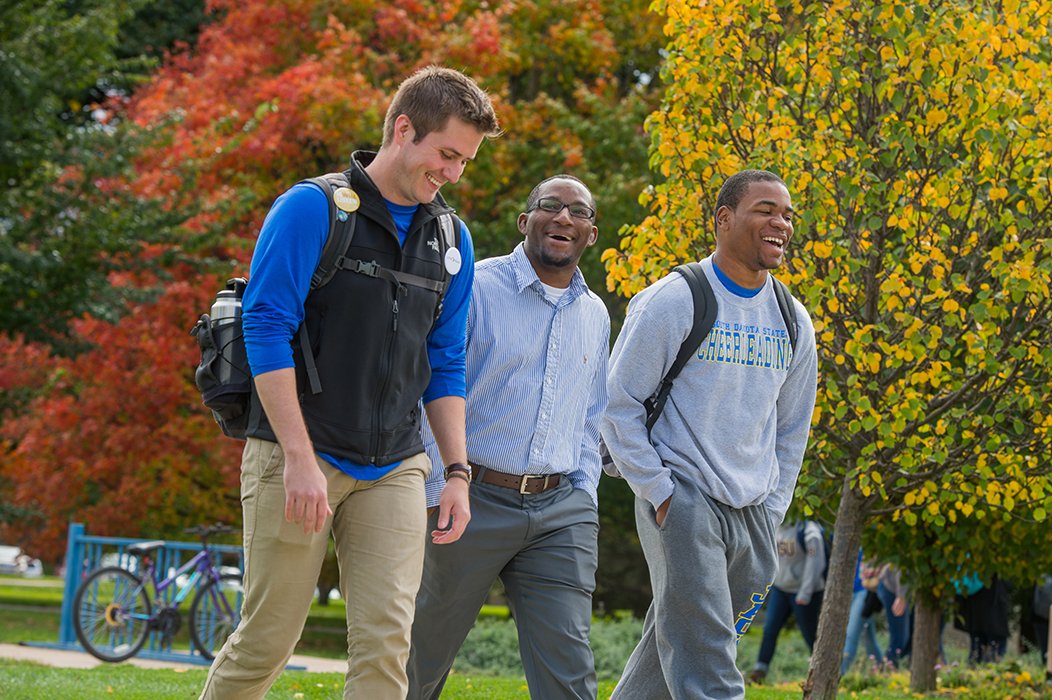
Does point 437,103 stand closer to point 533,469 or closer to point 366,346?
point 366,346

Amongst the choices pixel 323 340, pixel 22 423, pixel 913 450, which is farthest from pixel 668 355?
pixel 22 423

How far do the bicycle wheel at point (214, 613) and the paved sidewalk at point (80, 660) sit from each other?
256 millimetres

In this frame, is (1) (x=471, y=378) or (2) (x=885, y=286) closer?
(1) (x=471, y=378)

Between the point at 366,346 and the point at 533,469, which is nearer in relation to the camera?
the point at 366,346

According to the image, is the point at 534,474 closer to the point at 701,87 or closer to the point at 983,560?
the point at 701,87

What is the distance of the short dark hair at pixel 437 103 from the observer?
161 inches

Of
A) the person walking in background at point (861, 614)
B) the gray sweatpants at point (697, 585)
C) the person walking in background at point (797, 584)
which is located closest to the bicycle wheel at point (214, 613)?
the person walking in background at point (797, 584)

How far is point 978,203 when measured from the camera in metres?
7.50

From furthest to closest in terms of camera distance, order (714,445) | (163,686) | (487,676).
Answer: (487,676) < (163,686) < (714,445)

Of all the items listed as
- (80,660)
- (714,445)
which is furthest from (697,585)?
(80,660)

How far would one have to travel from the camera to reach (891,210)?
7.41 meters

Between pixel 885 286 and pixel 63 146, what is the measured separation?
11.4m

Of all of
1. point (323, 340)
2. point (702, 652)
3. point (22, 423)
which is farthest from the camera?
point (22, 423)

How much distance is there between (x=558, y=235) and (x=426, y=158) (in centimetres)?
139
